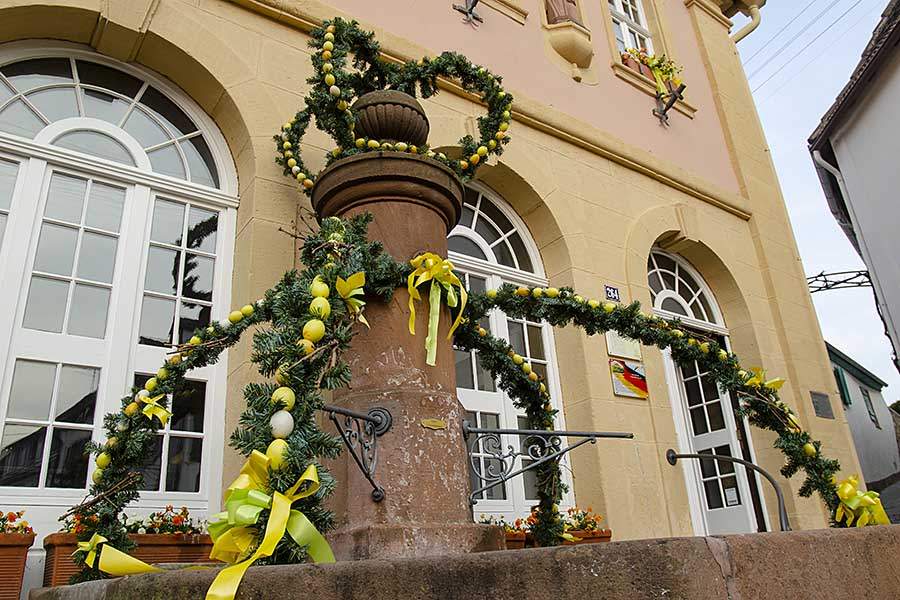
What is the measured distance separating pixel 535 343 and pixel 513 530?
1695 mm

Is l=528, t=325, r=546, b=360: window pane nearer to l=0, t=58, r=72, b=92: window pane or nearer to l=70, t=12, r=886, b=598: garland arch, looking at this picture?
l=70, t=12, r=886, b=598: garland arch

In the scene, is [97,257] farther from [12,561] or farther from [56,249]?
[12,561]

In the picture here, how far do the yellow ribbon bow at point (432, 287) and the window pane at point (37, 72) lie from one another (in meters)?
2.86

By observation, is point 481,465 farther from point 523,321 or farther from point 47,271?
point 47,271

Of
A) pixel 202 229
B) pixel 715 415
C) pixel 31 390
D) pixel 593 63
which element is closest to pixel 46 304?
pixel 31 390

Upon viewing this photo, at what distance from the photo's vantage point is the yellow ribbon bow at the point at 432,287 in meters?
2.46

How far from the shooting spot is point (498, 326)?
17.4 ft

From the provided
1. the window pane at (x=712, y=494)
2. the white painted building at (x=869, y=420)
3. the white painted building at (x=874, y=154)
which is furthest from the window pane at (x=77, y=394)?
the white painted building at (x=869, y=420)

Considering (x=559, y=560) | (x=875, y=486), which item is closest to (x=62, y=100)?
(x=559, y=560)

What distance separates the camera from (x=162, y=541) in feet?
9.91

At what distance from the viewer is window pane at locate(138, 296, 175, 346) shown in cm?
374

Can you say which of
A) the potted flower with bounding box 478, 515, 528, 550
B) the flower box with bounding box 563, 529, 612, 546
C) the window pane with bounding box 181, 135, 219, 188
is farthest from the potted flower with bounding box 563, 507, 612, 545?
the window pane with bounding box 181, 135, 219, 188

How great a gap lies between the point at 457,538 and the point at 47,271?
2.67 m

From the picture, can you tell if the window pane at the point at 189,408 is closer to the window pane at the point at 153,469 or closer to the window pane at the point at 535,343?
the window pane at the point at 153,469
